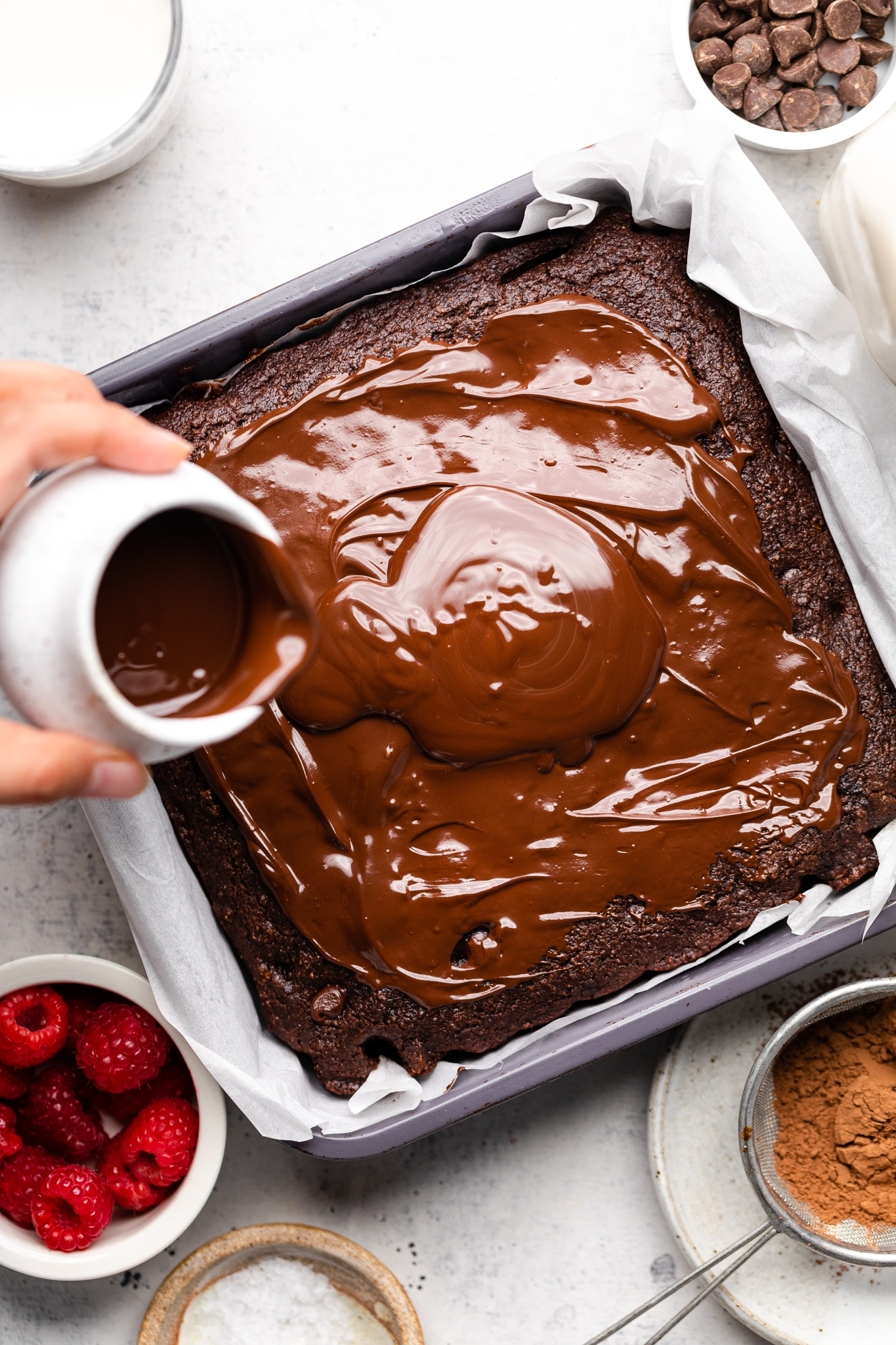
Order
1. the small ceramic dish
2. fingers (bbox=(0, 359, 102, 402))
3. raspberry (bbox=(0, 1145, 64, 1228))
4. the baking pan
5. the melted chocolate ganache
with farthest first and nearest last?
1. the small ceramic dish
2. raspberry (bbox=(0, 1145, 64, 1228))
3. the baking pan
4. the melted chocolate ganache
5. fingers (bbox=(0, 359, 102, 402))

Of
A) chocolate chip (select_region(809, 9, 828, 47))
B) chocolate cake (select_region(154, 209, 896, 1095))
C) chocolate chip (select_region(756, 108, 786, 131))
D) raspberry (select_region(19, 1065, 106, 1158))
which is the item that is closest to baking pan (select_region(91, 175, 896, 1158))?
chocolate cake (select_region(154, 209, 896, 1095))

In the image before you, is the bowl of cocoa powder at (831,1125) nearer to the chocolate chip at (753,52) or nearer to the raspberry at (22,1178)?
the raspberry at (22,1178)

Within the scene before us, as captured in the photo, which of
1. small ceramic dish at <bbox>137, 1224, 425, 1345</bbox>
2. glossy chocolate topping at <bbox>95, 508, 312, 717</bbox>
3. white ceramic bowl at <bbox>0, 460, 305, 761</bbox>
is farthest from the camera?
small ceramic dish at <bbox>137, 1224, 425, 1345</bbox>

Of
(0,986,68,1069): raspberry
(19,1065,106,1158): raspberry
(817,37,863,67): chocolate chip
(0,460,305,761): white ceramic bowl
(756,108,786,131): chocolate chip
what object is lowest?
(19,1065,106,1158): raspberry

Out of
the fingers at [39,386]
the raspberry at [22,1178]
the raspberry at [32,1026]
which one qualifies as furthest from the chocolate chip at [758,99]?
the raspberry at [22,1178]

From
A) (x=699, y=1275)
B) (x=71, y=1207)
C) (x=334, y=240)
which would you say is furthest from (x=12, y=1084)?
(x=334, y=240)

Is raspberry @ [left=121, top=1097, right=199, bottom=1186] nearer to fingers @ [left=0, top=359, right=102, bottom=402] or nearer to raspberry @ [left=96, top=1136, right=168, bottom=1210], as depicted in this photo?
raspberry @ [left=96, top=1136, right=168, bottom=1210]

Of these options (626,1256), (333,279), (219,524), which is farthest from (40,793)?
(626,1256)
